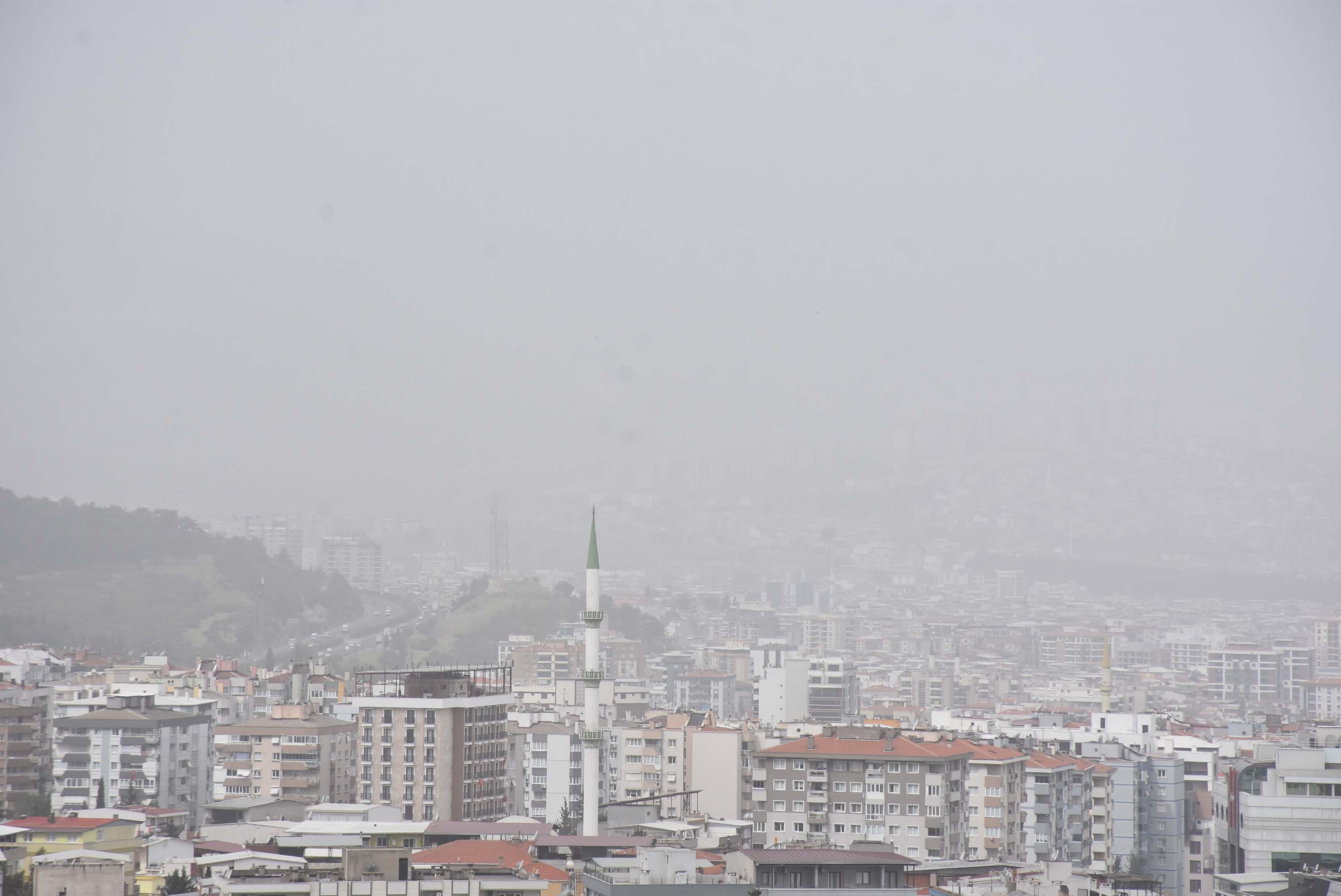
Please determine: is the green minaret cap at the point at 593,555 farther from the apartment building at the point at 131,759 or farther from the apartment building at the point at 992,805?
the apartment building at the point at 992,805

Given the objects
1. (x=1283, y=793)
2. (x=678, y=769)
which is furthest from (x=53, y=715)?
(x=1283, y=793)

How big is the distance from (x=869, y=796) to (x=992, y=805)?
1.76 m

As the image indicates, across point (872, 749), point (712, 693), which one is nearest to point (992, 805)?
point (872, 749)

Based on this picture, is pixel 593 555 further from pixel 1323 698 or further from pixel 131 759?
pixel 1323 698

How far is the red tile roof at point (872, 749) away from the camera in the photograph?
22.7 meters

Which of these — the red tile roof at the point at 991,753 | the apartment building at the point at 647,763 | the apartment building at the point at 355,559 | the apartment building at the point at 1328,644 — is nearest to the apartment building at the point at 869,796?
the red tile roof at the point at 991,753

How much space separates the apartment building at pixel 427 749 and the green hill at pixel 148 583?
3846 cm

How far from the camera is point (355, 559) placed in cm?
9331

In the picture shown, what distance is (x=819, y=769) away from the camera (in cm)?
2302

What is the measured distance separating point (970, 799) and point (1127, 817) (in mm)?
3198

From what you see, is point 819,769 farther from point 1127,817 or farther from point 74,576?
point 74,576

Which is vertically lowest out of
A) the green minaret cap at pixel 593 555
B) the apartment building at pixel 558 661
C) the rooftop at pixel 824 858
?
the rooftop at pixel 824 858

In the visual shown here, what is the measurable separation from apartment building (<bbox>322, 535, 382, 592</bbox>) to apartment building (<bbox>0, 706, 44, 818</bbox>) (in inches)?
2460

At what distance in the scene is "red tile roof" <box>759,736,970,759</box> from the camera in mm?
22747
